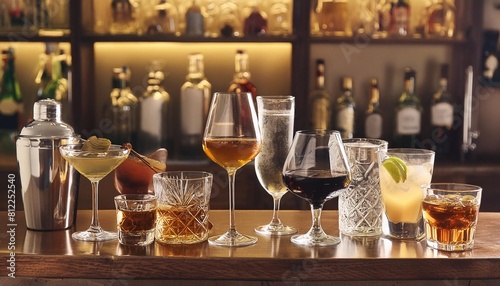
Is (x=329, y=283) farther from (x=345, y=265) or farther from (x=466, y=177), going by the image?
(x=466, y=177)

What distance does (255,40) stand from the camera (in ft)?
9.62

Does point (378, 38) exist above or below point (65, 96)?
above

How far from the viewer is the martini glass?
1.32 meters

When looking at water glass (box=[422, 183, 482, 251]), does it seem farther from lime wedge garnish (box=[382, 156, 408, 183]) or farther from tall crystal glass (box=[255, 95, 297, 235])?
tall crystal glass (box=[255, 95, 297, 235])

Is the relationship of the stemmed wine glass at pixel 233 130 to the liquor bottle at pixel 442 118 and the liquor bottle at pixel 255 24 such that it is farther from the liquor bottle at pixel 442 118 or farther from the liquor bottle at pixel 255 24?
the liquor bottle at pixel 442 118

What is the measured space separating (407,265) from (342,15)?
1971 mm

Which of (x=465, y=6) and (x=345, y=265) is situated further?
(x=465, y=6)

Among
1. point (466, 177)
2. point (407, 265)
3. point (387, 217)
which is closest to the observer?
point (407, 265)

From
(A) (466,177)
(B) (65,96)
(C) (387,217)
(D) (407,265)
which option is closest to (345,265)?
(D) (407,265)

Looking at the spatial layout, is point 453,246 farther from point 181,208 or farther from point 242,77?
point 242,77

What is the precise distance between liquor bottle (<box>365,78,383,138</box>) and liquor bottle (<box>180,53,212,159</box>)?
2.14 feet

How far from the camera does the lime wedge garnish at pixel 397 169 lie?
4.22ft

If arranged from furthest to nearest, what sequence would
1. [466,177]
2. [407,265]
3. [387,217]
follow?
[466,177]
[387,217]
[407,265]

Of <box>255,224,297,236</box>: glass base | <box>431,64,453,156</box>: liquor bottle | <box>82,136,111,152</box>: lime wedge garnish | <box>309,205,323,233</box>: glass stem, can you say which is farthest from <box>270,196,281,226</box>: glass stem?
<box>431,64,453,156</box>: liquor bottle
